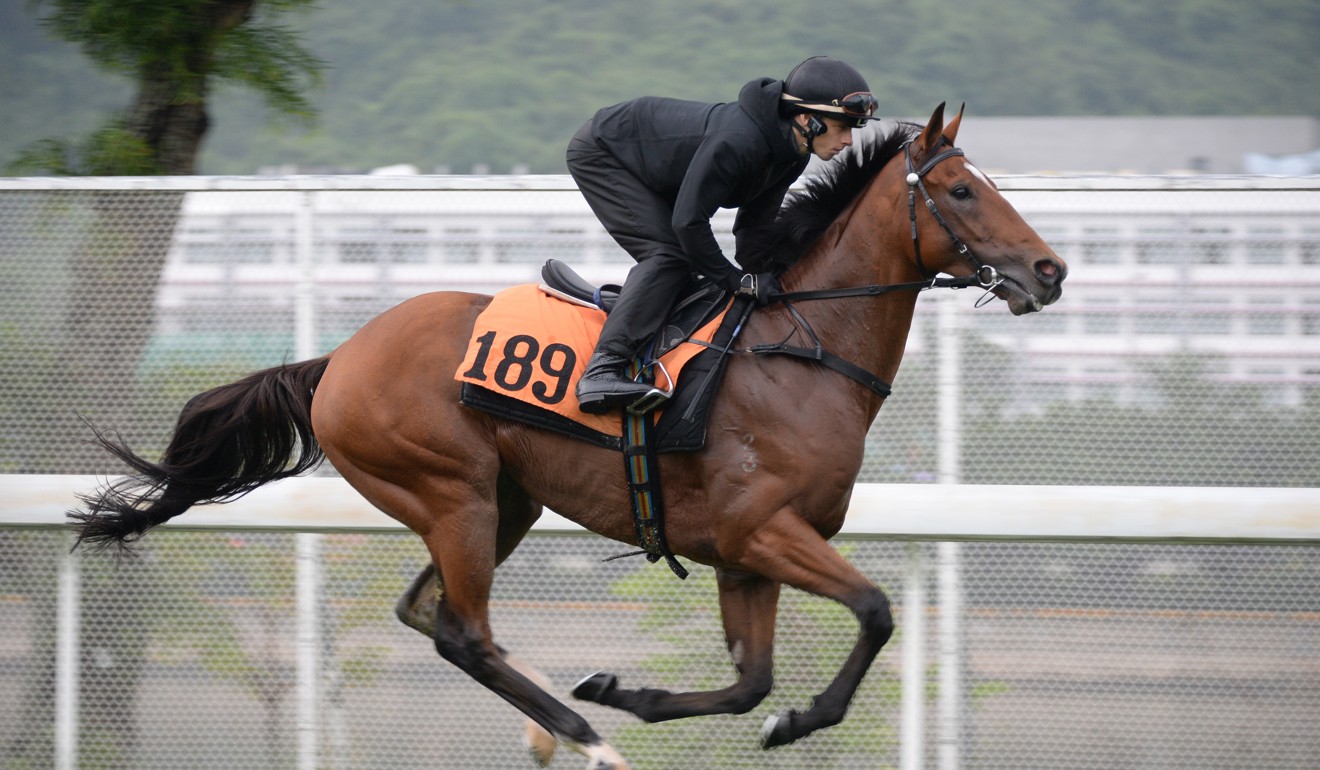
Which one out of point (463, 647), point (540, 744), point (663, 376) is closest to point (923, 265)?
point (663, 376)

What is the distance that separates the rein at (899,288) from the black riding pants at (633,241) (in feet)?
1.07

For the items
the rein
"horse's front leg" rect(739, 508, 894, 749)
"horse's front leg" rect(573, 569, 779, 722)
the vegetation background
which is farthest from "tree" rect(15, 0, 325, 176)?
the vegetation background

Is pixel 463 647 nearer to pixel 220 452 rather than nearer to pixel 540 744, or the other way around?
pixel 540 744

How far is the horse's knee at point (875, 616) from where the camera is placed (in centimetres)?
361

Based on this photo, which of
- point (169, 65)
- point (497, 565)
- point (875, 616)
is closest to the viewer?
point (875, 616)

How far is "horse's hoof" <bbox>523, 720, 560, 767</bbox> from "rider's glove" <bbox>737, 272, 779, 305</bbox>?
5.32ft

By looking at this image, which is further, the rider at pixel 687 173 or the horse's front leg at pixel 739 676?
the horse's front leg at pixel 739 676

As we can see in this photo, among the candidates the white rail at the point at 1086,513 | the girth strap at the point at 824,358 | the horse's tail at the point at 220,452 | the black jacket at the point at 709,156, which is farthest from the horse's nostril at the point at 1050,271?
the horse's tail at the point at 220,452

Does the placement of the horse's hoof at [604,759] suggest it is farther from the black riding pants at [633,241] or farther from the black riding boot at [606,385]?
the black riding pants at [633,241]

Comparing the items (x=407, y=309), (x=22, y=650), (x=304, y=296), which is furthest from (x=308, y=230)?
(x=22, y=650)

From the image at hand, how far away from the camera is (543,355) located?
3877 millimetres

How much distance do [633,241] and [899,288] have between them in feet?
2.81

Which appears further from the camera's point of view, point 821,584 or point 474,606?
point 474,606

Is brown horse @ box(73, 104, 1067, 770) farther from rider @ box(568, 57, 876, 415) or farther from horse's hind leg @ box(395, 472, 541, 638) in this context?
rider @ box(568, 57, 876, 415)
